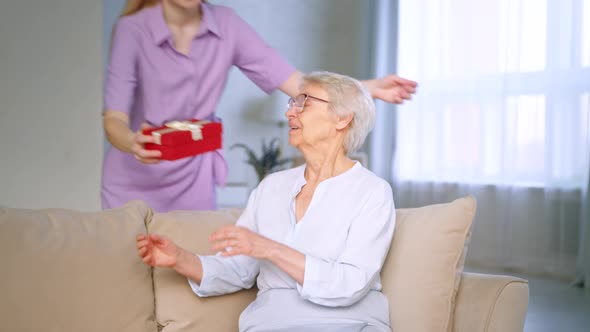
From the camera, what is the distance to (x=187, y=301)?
1.89m

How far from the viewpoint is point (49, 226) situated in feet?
5.84

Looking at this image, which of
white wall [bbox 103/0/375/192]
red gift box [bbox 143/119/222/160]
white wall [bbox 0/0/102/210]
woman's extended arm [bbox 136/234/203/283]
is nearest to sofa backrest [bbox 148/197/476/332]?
woman's extended arm [bbox 136/234/203/283]

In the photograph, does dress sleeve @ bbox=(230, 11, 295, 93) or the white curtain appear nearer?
dress sleeve @ bbox=(230, 11, 295, 93)

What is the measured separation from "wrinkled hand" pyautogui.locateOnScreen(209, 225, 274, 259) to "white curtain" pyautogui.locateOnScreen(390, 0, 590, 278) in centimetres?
390

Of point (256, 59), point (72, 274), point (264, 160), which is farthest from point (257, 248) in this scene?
point (264, 160)

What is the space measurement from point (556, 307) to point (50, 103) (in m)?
3.08

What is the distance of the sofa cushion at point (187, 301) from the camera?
188 centimetres

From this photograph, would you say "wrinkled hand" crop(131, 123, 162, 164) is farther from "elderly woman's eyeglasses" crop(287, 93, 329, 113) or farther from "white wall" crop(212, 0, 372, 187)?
Result: "white wall" crop(212, 0, 372, 187)

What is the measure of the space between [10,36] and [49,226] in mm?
1639

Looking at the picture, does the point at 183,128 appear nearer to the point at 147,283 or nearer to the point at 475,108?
the point at 147,283

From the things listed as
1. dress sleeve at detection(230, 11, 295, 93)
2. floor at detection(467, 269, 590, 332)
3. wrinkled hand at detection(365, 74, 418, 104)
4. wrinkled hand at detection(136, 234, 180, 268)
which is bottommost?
floor at detection(467, 269, 590, 332)

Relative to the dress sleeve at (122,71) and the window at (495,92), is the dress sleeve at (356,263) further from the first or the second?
the window at (495,92)

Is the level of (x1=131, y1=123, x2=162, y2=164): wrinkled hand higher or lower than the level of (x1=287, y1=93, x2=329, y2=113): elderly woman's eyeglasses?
lower

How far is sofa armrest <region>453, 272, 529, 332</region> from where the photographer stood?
5.71ft
